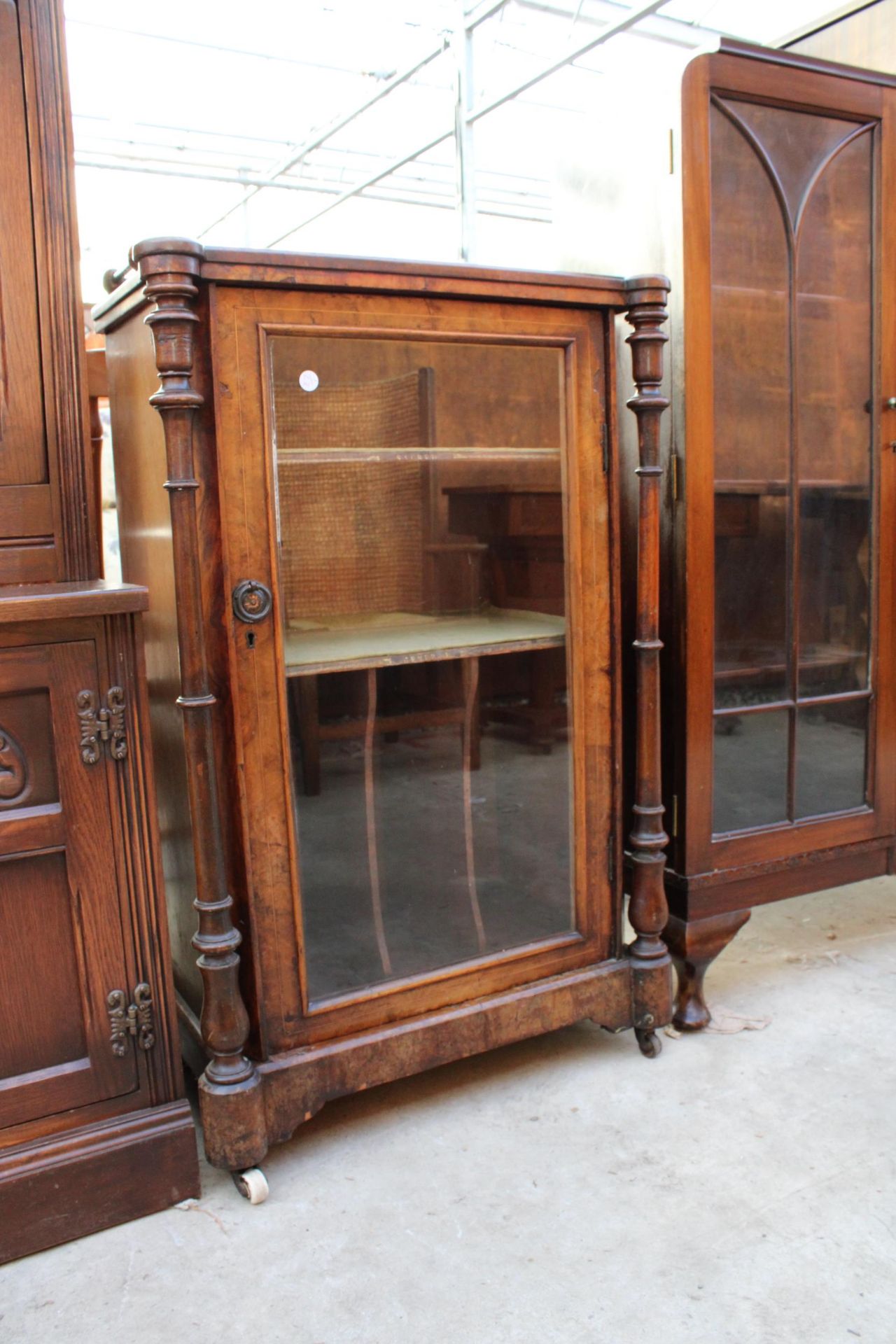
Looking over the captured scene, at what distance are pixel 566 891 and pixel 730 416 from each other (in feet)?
2.71

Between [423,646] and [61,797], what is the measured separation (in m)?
0.55

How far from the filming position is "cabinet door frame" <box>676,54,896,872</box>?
5.31ft

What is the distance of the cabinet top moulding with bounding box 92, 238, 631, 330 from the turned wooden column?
0.02 metres

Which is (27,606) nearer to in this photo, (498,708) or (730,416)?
Answer: (498,708)

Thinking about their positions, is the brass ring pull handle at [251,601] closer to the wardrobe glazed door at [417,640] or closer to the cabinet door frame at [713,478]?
the wardrobe glazed door at [417,640]

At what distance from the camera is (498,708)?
5.35ft

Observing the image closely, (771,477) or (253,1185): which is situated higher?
(771,477)

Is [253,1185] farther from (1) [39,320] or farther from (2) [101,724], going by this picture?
(1) [39,320]

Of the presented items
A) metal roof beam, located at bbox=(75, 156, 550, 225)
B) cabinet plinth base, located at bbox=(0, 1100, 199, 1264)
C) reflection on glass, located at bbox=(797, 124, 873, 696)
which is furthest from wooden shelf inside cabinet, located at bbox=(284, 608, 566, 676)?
metal roof beam, located at bbox=(75, 156, 550, 225)

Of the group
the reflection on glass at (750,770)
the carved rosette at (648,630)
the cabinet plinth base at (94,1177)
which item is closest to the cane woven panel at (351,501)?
the carved rosette at (648,630)

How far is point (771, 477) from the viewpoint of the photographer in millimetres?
1752

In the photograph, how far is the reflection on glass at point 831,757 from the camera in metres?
1.83

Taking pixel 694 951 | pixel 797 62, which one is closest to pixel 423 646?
pixel 694 951

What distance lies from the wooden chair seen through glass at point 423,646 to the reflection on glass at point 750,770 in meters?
0.29
